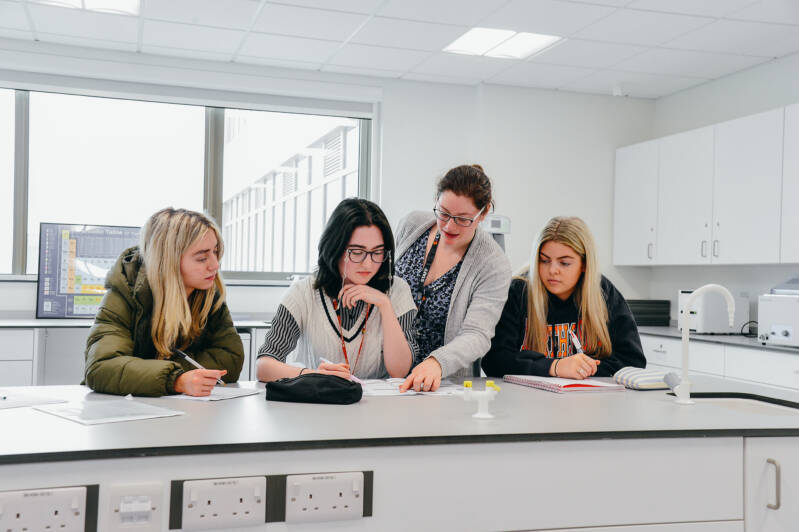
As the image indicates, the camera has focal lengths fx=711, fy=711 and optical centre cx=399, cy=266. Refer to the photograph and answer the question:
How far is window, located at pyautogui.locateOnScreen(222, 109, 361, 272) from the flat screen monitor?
0.95 metres

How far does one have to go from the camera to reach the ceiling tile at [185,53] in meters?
4.53

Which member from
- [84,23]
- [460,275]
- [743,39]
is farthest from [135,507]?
[743,39]

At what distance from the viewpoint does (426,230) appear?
2379 millimetres

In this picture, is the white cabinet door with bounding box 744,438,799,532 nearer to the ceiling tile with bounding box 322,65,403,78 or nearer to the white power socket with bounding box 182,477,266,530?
the white power socket with bounding box 182,477,266,530

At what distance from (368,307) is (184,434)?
2.71ft

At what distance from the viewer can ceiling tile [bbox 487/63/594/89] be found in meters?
4.81

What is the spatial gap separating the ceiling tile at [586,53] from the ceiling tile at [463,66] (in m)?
0.27

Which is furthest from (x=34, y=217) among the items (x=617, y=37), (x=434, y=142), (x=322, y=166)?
(x=617, y=37)

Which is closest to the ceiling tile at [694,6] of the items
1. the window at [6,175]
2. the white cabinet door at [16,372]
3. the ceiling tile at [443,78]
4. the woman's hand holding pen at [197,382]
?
the ceiling tile at [443,78]

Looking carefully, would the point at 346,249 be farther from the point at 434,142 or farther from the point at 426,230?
the point at 434,142

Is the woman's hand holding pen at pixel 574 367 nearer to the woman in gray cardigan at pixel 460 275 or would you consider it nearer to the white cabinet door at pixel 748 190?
the woman in gray cardigan at pixel 460 275

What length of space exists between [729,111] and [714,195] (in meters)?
0.73

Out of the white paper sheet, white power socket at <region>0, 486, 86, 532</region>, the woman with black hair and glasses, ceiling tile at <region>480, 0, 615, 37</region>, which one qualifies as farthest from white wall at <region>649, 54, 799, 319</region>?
white power socket at <region>0, 486, 86, 532</region>

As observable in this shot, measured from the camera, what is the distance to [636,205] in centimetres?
Answer: 529
